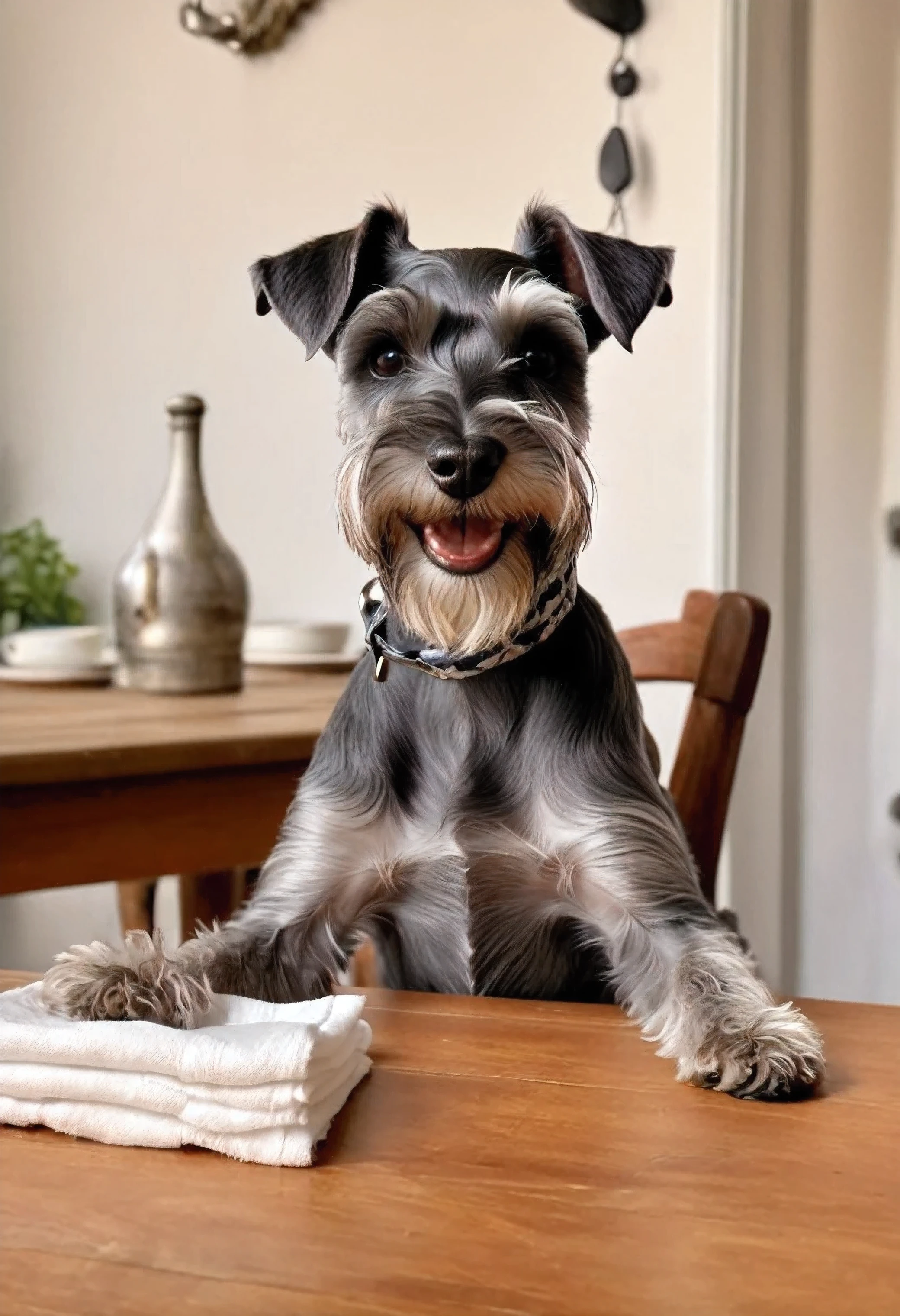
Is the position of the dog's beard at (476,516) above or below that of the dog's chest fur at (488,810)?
above

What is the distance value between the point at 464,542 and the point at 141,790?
28.0 inches

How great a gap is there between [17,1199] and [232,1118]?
0.40ft

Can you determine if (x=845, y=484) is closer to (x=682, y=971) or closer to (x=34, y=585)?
(x=682, y=971)

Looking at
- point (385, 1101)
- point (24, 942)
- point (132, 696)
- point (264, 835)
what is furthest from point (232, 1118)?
point (24, 942)

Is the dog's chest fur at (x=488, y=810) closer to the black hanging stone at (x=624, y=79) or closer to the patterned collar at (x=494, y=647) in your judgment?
the patterned collar at (x=494, y=647)

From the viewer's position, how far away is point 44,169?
358 cm

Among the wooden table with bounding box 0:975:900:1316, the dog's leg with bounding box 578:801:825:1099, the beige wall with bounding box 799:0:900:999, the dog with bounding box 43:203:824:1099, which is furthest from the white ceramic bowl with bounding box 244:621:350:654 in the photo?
the wooden table with bounding box 0:975:900:1316

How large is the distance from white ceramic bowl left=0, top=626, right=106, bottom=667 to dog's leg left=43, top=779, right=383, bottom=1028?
1305mm

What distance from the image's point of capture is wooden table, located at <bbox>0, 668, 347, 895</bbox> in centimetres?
149

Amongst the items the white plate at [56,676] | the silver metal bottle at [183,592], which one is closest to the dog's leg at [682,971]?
the silver metal bottle at [183,592]

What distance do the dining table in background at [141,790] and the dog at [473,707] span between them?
1.44ft

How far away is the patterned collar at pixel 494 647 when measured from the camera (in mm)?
1062

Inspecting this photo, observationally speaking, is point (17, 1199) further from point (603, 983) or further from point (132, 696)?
point (132, 696)

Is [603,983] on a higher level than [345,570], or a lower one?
lower
